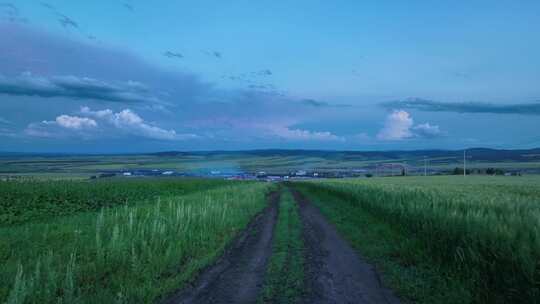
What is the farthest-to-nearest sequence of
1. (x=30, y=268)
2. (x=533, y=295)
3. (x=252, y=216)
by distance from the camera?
(x=252, y=216) → (x=30, y=268) → (x=533, y=295)

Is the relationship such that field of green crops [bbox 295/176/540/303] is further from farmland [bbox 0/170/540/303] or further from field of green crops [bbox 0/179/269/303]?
field of green crops [bbox 0/179/269/303]

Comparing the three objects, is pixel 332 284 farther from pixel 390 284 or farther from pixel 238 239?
pixel 238 239

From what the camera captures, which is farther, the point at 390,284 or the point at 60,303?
the point at 390,284

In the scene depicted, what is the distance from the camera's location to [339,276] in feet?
31.1

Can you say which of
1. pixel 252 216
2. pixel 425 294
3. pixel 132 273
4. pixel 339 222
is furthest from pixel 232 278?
Answer: pixel 252 216

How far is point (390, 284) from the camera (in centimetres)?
880

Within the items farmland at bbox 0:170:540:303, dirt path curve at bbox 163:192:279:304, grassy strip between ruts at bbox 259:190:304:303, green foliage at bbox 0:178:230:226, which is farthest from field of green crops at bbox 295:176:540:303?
green foliage at bbox 0:178:230:226

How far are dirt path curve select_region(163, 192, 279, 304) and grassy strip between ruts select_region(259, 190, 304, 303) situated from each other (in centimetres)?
21

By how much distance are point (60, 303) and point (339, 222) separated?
15.2 metres

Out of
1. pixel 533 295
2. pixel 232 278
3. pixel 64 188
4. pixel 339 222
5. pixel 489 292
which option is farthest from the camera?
pixel 64 188

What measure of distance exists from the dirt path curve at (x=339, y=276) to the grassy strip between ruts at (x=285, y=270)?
0.26 metres

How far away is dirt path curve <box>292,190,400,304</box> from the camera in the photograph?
7840mm

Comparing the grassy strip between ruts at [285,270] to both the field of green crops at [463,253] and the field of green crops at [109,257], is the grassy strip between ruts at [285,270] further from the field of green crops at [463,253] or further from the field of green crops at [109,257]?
the field of green crops at [463,253]

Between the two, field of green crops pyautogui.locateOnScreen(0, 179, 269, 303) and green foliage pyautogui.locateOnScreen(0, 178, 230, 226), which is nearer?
field of green crops pyautogui.locateOnScreen(0, 179, 269, 303)
